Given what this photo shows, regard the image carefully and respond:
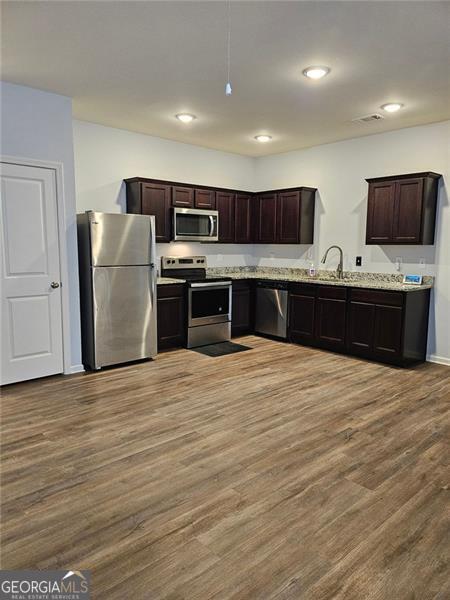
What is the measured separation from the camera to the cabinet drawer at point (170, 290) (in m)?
5.23

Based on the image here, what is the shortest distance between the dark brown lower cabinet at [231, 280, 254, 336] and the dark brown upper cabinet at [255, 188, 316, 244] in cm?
86

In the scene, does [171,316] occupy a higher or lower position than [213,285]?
lower

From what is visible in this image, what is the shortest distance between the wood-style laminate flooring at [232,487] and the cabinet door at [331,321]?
1.13 metres

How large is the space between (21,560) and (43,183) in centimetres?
330

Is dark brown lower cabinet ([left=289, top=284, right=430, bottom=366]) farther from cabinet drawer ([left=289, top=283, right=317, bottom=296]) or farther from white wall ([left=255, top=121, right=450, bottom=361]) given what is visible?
white wall ([left=255, top=121, right=450, bottom=361])

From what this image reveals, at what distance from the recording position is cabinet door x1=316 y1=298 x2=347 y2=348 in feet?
17.2

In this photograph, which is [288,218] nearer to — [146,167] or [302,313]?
[302,313]

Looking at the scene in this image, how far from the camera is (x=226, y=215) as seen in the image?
253 inches

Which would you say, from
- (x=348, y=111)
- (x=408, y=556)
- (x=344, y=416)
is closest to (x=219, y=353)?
(x=344, y=416)

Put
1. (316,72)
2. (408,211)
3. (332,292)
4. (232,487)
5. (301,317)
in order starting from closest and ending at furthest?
(232,487) → (316,72) → (408,211) → (332,292) → (301,317)

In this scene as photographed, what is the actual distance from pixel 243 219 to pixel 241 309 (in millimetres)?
1460

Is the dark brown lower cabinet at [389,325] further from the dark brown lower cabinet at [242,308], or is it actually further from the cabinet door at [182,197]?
the cabinet door at [182,197]

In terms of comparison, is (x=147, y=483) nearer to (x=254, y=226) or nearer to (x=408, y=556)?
(x=408, y=556)

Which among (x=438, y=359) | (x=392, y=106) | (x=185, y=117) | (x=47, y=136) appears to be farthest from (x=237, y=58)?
(x=438, y=359)
